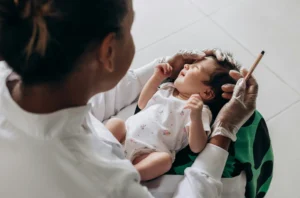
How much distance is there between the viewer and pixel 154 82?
4.05 feet

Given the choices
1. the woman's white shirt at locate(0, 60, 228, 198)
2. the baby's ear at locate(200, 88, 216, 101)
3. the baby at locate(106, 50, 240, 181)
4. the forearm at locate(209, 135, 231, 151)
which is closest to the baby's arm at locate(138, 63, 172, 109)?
the baby at locate(106, 50, 240, 181)

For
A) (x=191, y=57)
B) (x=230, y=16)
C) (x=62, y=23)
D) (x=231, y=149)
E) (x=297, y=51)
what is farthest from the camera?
(x=230, y=16)

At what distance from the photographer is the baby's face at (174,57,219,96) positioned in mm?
1204

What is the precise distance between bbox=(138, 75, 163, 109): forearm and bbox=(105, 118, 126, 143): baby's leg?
0.12 m

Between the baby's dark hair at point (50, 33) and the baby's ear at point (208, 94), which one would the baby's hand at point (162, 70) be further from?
the baby's dark hair at point (50, 33)

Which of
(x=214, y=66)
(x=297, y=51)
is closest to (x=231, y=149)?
(x=214, y=66)

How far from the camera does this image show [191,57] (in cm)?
127

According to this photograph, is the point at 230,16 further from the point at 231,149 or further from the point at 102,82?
the point at 102,82

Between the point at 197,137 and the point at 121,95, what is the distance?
280mm

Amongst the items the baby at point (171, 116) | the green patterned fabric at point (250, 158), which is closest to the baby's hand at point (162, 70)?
the baby at point (171, 116)

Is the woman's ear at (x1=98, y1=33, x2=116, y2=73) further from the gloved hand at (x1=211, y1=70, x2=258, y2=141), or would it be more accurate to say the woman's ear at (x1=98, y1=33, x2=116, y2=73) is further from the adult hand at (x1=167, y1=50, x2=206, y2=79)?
the adult hand at (x1=167, y1=50, x2=206, y2=79)

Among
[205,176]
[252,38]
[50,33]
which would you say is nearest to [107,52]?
[50,33]

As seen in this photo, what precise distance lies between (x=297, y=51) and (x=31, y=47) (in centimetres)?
141

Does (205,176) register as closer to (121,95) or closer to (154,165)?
(154,165)
